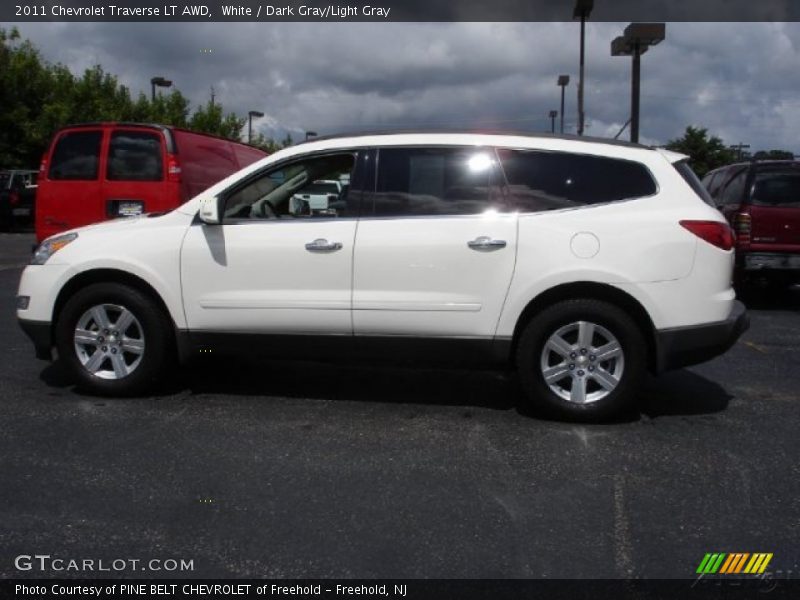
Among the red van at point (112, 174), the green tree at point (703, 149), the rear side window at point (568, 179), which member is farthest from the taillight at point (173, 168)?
the green tree at point (703, 149)

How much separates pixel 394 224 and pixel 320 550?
2407 mm

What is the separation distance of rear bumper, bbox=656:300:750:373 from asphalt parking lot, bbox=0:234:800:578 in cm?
41

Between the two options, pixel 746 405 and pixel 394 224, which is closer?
pixel 394 224

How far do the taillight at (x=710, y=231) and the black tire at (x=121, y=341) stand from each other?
3.34 meters

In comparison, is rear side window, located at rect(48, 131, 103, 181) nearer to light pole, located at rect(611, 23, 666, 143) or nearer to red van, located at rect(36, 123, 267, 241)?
red van, located at rect(36, 123, 267, 241)

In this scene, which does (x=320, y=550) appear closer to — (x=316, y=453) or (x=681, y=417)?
(x=316, y=453)

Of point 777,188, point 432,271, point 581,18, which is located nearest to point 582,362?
point 432,271

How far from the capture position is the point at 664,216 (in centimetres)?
509

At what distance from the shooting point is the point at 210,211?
5.34 m

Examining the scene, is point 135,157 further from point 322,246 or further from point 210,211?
point 322,246

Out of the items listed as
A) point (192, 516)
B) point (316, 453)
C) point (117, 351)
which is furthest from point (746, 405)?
point (117, 351)

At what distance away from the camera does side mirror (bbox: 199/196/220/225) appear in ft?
17.5

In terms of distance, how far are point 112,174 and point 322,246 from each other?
5253 mm
